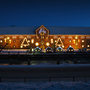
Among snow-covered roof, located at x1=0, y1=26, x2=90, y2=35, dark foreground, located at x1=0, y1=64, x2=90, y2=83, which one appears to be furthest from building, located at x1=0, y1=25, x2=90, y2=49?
dark foreground, located at x1=0, y1=64, x2=90, y2=83

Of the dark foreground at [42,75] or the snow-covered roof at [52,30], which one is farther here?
the snow-covered roof at [52,30]

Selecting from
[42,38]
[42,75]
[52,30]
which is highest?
[52,30]

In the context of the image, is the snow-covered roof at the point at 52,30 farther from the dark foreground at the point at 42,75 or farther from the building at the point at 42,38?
the dark foreground at the point at 42,75

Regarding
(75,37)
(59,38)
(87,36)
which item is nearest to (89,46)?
(87,36)

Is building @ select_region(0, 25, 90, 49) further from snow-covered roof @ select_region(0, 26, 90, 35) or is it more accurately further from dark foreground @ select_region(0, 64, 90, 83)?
dark foreground @ select_region(0, 64, 90, 83)

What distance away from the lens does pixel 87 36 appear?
4259 centimetres

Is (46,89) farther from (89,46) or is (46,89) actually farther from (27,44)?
(89,46)

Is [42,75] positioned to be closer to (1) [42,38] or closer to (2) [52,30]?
(1) [42,38]

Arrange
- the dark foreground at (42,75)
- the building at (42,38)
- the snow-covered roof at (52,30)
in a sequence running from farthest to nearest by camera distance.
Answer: the snow-covered roof at (52,30) < the building at (42,38) < the dark foreground at (42,75)

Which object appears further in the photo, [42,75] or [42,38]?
[42,38]

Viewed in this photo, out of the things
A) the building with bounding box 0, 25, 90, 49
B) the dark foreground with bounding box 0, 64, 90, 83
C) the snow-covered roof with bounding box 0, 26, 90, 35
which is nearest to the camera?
the dark foreground with bounding box 0, 64, 90, 83

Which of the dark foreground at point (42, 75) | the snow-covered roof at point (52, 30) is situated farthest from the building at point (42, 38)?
the dark foreground at point (42, 75)

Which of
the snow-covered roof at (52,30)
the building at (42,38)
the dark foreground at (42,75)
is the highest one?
the snow-covered roof at (52,30)

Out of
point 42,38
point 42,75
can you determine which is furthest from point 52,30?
point 42,75
